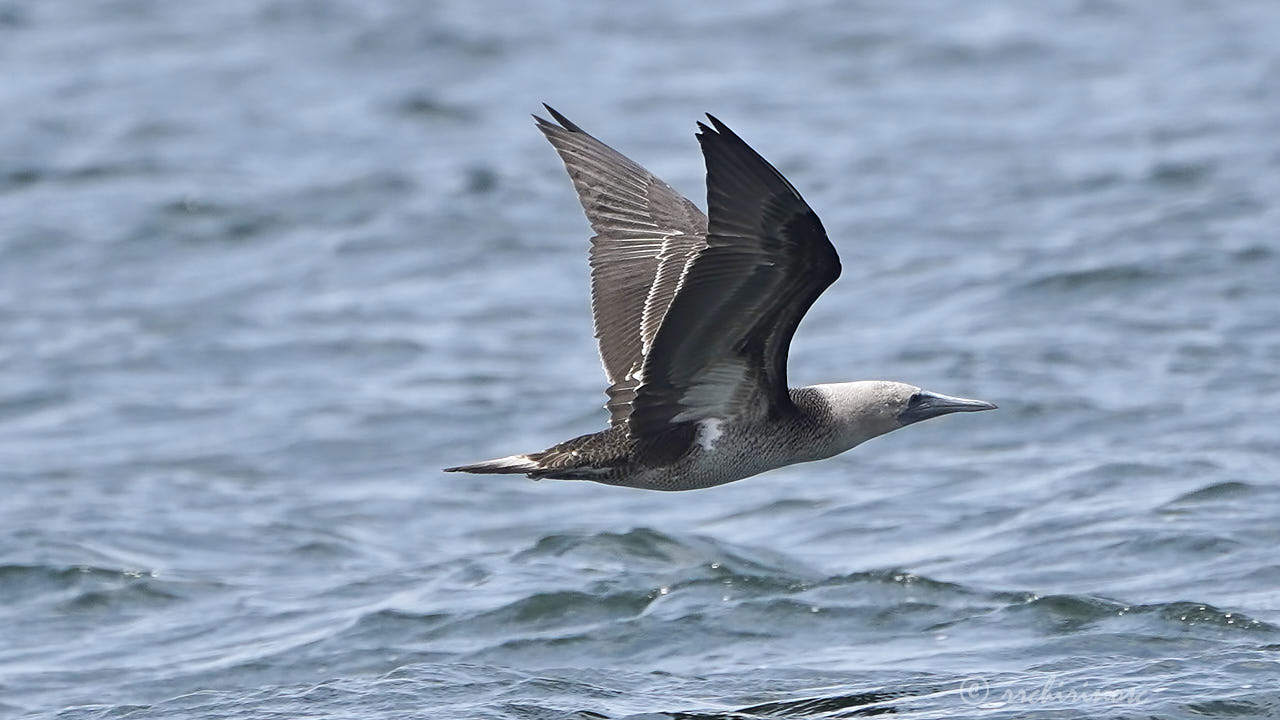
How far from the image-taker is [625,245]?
9.07 meters

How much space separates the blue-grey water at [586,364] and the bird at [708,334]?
1.04 metres

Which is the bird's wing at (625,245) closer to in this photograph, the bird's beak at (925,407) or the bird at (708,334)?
the bird at (708,334)

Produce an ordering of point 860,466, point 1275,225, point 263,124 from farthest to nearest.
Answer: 1. point 263,124
2. point 1275,225
3. point 860,466

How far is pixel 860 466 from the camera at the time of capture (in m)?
12.1

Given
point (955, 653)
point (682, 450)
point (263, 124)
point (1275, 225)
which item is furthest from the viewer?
point (263, 124)

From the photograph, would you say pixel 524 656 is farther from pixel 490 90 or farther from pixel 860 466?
pixel 490 90

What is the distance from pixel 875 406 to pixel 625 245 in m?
1.36

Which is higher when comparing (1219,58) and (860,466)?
(1219,58)

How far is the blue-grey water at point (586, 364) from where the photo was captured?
30.5 ft

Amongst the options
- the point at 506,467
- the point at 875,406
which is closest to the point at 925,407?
the point at 875,406

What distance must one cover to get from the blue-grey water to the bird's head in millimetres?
1057

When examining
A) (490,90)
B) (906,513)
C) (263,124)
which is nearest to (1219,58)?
(490,90)

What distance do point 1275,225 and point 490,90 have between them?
26.4ft

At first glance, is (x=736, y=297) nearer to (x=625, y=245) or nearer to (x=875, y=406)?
(x=875, y=406)
